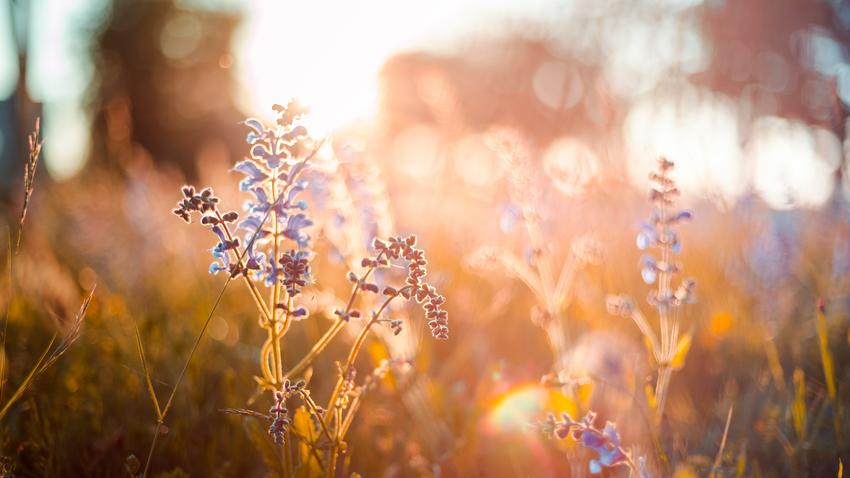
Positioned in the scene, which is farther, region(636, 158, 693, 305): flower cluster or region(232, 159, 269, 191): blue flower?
region(636, 158, 693, 305): flower cluster

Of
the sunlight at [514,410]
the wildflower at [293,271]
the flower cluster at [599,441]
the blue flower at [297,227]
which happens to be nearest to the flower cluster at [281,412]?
the wildflower at [293,271]

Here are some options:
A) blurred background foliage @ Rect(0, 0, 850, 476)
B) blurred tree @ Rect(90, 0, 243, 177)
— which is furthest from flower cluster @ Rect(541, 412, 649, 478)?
blurred tree @ Rect(90, 0, 243, 177)

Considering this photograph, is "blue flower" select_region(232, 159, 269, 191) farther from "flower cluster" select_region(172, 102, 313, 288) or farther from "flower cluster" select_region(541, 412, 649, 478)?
"flower cluster" select_region(541, 412, 649, 478)

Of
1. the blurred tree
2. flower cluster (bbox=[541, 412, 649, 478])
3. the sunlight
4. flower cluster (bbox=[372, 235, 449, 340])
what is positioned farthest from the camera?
the blurred tree

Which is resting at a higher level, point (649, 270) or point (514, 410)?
point (649, 270)

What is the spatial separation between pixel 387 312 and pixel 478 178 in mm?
3885

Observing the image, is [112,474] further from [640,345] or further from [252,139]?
[640,345]

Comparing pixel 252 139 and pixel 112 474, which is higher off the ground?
pixel 252 139

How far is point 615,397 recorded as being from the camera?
8.87 ft

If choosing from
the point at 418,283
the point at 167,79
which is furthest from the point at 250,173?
the point at 167,79

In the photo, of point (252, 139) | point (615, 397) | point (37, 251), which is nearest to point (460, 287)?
point (615, 397)

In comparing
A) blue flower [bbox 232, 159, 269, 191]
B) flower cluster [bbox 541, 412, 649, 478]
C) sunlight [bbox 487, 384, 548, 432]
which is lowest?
sunlight [bbox 487, 384, 548, 432]

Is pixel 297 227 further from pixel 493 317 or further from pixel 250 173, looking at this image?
pixel 493 317

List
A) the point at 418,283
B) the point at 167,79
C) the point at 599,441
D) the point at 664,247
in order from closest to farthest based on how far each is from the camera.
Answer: the point at 418,283
the point at 599,441
the point at 664,247
the point at 167,79
